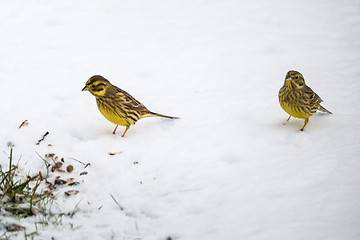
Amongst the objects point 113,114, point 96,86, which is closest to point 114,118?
point 113,114

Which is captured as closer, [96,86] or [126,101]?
[96,86]

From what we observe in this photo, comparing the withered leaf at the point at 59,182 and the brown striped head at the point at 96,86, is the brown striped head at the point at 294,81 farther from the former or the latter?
the withered leaf at the point at 59,182

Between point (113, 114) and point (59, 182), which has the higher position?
point (113, 114)

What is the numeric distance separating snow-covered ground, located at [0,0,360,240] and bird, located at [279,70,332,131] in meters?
0.26

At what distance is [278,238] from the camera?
12.7 feet

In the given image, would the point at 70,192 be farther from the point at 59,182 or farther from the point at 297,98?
the point at 297,98

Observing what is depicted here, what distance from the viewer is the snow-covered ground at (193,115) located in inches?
171

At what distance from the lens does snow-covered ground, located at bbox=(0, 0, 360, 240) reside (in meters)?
4.35

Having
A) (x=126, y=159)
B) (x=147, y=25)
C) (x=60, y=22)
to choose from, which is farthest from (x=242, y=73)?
(x=60, y=22)

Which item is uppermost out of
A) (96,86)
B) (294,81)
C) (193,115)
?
(96,86)

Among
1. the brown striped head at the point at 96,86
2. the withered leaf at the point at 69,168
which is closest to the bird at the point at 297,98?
the brown striped head at the point at 96,86

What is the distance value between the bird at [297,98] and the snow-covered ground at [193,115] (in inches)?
10.4

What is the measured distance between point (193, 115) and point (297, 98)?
1.42 meters

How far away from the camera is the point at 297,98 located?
589 centimetres
